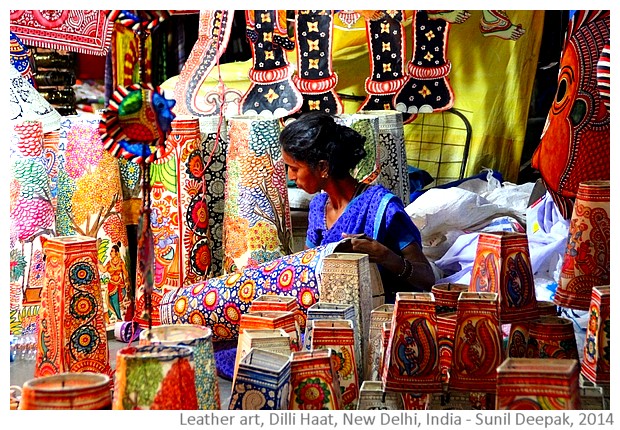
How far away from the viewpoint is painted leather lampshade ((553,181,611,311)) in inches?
80.3

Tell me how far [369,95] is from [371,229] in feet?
2.34

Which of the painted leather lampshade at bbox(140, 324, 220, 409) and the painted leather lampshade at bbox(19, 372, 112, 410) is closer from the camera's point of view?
the painted leather lampshade at bbox(19, 372, 112, 410)

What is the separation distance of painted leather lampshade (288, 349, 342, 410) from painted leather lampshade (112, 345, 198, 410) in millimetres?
258

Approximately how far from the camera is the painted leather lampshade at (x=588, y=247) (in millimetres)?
2039

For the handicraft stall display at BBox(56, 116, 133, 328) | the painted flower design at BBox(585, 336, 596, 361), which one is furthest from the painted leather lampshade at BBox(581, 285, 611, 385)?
the handicraft stall display at BBox(56, 116, 133, 328)

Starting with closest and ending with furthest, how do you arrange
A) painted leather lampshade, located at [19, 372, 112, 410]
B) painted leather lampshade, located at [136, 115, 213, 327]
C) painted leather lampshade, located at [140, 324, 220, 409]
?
painted leather lampshade, located at [19, 372, 112, 410], painted leather lampshade, located at [140, 324, 220, 409], painted leather lampshade, located at [136, 115, 213, 327]

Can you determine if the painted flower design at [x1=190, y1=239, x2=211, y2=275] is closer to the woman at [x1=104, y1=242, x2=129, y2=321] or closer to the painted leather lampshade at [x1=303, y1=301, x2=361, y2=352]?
the woman at [x1=104, y1=242, x2=129, y2=321]

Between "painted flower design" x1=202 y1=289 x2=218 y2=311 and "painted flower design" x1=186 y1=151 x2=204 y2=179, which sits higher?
"painted flower design" x1=186 y1=151 x2=204 y2=179

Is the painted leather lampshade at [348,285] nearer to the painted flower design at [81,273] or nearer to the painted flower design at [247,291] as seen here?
the painted flower design at [247,291]

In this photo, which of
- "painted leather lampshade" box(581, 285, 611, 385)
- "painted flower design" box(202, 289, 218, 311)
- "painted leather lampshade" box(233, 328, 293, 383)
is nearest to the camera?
"painted leather lampshade" box(581, 285, 611, 385)

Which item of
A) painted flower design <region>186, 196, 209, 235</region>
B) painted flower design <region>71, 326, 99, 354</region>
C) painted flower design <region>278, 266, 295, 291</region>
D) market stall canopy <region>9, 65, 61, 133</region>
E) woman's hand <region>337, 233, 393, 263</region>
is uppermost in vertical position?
market stall canopy <region>9, 65, 61, 133</region>

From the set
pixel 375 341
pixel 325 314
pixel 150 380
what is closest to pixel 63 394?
pixel 150 380

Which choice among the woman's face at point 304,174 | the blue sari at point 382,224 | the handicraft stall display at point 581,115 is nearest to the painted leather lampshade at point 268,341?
the handicraft stall display at point 581,115
